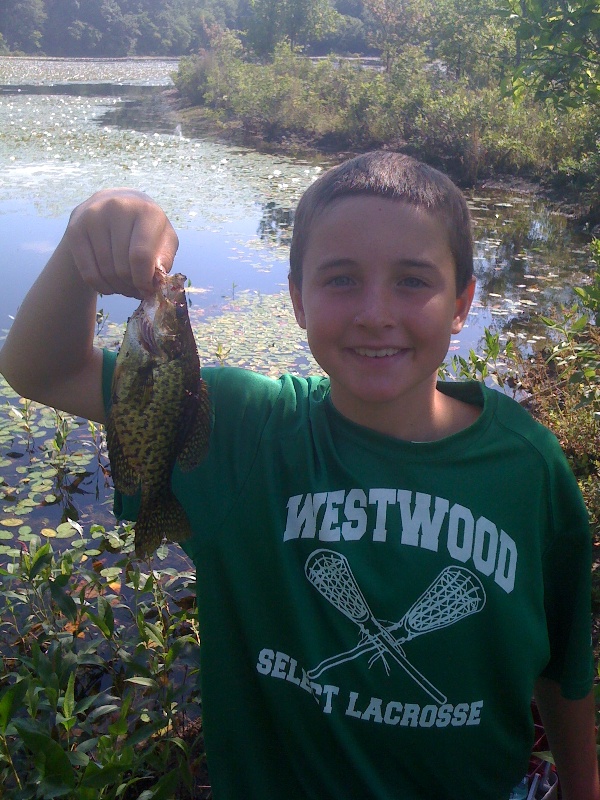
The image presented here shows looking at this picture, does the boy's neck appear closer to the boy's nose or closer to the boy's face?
the boy's face

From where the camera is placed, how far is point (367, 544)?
1459mm

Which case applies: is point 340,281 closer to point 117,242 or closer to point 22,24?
point 117,242

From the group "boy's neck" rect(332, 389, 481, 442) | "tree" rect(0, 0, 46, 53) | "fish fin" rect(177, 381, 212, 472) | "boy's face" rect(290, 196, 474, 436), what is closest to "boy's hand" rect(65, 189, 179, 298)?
"fish fin" rect(177, 381, 212, 472)

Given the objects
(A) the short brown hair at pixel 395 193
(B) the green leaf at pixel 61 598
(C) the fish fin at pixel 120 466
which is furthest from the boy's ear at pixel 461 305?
(B) the green leaf at pixel 61 598

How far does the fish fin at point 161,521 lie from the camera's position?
1413mm

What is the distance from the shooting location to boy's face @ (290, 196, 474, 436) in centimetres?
148

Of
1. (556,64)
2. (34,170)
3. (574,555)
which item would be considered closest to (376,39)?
(34,170)

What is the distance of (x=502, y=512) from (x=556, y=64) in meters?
3.57

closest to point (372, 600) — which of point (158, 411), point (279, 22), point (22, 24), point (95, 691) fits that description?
point (158, 411)

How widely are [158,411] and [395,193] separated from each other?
2.21 ft

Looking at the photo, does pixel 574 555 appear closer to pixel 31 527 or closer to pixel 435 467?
pixel 435 467

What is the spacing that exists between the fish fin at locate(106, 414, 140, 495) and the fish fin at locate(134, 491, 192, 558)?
0.19 feet

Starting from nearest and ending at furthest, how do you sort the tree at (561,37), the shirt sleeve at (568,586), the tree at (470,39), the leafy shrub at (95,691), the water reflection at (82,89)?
1. the shirt sleeve at (568,586)
2. the leafy shrub at (95,691)
3. the tree at (561,37)
4. the tree at (470,39)
5. the water reflection at (82,89)

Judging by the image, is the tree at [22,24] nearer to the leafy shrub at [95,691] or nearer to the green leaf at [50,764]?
the leafy shrub at [95,691]
